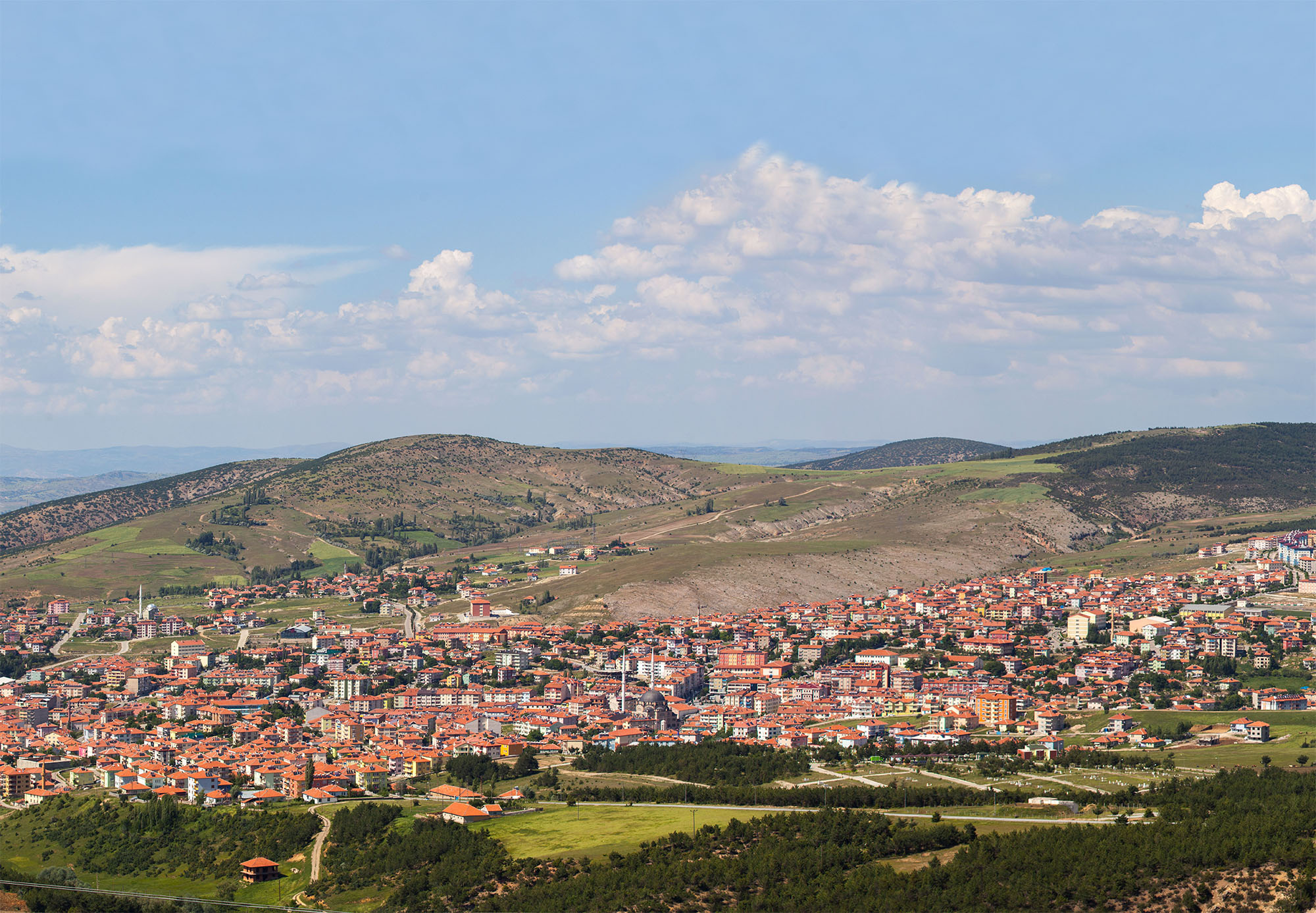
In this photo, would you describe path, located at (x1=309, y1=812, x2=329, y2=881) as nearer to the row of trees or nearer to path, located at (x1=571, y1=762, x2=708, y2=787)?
path, located at (x1=571, y1=762, x2=708, y2=787)

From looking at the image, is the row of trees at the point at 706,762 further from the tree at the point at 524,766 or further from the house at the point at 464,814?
the house at the point at 464,814

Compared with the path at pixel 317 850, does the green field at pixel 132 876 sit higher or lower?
lower

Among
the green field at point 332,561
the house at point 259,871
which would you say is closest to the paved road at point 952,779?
the house at point 259,871

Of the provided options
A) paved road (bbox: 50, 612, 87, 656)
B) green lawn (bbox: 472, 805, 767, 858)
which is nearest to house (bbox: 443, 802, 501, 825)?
green lawn (bbox: 472, 805, 767, 858)

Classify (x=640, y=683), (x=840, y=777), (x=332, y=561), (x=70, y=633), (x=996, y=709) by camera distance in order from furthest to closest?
(x=332, y=561) < (x=70, y=633) < (x=640, y=683) < (x=996, y=709) < (x=840, y=777)

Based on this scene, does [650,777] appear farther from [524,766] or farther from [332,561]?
[332,561]

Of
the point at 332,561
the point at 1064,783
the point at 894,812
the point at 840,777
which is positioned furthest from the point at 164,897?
the point at 332,561
